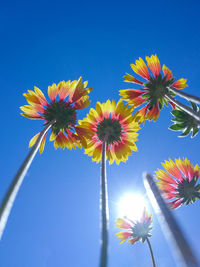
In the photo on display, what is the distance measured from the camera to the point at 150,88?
3383 mm

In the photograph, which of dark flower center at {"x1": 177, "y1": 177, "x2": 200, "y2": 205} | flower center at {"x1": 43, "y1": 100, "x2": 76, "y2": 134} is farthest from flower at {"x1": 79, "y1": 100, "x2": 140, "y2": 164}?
dark flower center at {"x1": 177, "y1": 177, "x2": 200, "y2": 205}

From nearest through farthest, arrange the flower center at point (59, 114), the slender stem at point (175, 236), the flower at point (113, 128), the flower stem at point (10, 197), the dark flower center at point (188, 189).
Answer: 1. the slender stem at point (175, 236)
2. the flower stem at point (10, 197)
3. the flower center at point (59, 114)
4. the flower at point (113, 128)
5. the dark flower center at point (188, 189)

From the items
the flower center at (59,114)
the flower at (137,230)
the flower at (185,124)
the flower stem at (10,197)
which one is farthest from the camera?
the flower at (137,230)

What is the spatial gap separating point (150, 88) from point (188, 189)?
190 centimetres

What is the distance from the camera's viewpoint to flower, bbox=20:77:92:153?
3.08 meters

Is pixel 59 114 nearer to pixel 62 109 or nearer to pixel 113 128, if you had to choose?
pixel 62 109

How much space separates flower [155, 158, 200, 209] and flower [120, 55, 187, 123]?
1.01 metres

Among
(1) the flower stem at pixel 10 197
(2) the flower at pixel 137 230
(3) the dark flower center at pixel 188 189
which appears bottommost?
(1) the flower stem at pixel 10 197

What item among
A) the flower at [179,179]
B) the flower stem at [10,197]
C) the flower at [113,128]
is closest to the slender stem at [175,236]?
the flower stem at [10,197]

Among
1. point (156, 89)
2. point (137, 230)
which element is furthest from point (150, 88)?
point (137, 230)

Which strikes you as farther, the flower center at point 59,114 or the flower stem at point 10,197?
the flower center at point 59,114

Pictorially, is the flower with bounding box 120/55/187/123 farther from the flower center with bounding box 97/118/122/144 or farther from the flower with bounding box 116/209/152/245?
the flower with bounding box 116/209/152/245

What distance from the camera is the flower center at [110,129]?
3494 millimetres

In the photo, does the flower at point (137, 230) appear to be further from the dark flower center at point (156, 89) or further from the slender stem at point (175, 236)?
the slender stem at point (175, 236)
